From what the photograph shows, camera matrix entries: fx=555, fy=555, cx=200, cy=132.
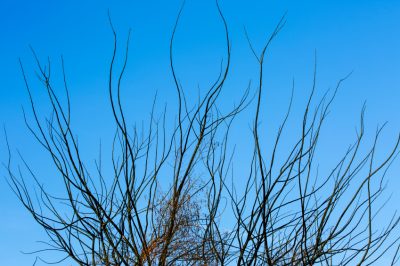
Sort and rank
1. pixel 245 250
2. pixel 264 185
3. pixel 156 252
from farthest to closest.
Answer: pixel 156 252 → pixel 245 250 → pixel 264 185

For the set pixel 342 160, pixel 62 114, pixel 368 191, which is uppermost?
pixel 62 114

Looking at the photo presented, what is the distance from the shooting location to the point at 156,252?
102 inches

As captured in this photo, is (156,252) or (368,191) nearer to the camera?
(368,191)

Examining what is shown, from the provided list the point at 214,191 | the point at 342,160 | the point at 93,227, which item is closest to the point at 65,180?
the point at 93,227

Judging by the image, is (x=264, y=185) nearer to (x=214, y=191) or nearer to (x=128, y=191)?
(x=214, y=191)

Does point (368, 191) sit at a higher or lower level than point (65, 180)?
lower

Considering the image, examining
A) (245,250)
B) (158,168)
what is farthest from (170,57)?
(245,250)

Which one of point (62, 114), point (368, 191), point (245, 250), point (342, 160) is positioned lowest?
point (245, 250)

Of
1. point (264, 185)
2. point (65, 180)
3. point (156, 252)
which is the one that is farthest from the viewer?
point (156, 252)

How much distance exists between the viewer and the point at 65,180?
2430 millimetres

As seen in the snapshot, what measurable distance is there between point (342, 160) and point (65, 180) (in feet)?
4.05

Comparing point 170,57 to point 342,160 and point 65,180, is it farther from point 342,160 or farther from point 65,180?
point 342,160

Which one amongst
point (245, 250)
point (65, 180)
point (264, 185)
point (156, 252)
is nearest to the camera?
point (264, 185)

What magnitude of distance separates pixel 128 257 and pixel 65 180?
0.44 metres
